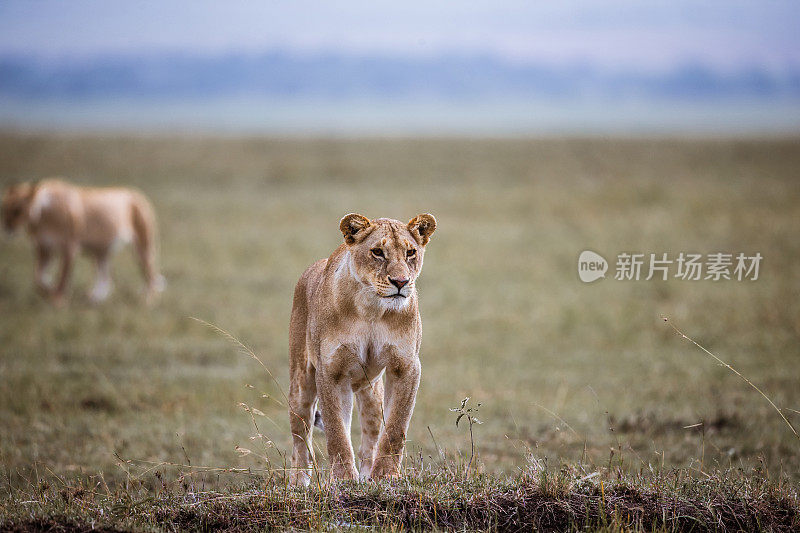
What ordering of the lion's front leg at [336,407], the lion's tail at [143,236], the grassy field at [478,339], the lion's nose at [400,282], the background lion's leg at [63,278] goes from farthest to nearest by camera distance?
the lion's tail at [143,236]
the background lion's leg at [63,278]
the grassy field at [478,339]
the lion's front leg at [336,407]
the lion's nose at [400,282]

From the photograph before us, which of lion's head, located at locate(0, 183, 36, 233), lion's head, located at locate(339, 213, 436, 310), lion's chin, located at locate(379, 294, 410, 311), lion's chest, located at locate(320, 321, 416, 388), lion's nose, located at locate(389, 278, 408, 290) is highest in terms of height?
lion's head, located at locate(0, 183, 36, 233)

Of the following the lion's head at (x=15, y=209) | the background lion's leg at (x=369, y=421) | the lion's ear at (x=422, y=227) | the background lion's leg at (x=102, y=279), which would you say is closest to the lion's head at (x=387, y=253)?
the lion's ear at (x=422, y=227)

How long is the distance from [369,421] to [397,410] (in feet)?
1.94

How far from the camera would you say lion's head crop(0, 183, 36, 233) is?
51.2 feet

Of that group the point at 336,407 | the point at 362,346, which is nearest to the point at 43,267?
the point at 336,407

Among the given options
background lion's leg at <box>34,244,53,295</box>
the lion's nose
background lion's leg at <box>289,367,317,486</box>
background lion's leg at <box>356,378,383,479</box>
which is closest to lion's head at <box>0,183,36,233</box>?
background lion's leg at <box>34,244,53,295</box>

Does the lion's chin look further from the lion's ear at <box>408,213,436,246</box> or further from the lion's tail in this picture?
the lion's tail

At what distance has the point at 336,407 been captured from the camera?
4883 mm

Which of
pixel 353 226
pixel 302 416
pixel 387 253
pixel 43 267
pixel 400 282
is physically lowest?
pixel 302 416

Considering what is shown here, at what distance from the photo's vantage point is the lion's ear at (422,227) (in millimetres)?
4883

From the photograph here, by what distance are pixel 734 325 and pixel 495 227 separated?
1136 cm

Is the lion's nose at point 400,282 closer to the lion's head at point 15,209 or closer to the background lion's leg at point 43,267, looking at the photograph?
the background lion's leg at point 43,267

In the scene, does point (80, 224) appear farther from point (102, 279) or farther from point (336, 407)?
point (336, 407)

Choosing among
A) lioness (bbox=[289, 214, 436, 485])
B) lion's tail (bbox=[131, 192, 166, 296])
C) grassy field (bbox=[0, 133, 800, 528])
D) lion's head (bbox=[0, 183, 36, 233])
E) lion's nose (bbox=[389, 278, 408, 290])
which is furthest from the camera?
lion's tail (bbox=[131, 192, 166, 296])
